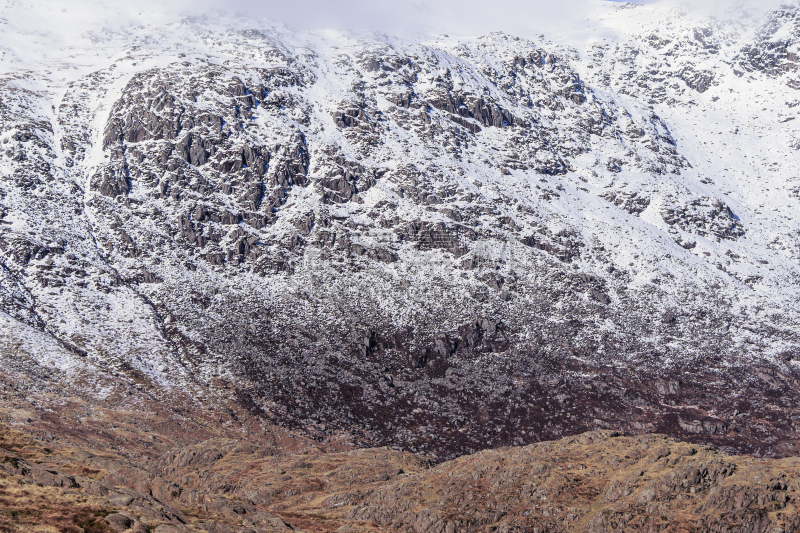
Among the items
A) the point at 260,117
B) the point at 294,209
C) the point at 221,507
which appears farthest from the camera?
the point at 260,117

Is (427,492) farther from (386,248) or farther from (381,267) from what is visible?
(386,248)

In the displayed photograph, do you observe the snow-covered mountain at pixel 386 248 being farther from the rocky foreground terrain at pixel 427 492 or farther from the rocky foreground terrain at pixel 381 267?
the rocky foreground terrain at pixel 427 492

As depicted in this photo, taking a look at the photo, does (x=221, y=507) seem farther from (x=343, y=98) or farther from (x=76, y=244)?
(x=343, y=98)

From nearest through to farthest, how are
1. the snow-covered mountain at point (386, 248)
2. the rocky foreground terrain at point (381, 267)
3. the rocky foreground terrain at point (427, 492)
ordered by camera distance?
the rocky foreground terrain at point (427, 492), the rocky foreground terrain at point (381, 267), the snow-covered mountain at point (386, 248)

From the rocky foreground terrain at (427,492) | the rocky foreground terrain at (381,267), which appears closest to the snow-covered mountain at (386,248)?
the rocky foreground terrain at (381,267)

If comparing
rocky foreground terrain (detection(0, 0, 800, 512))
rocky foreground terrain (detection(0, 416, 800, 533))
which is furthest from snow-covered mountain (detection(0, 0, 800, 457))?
rocky foreground terrain (detection(0, 416, 800, 533))

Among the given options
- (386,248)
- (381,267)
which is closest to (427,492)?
(381,267)

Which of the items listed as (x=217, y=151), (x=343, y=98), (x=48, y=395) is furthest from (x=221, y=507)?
(x=343, y=98)
